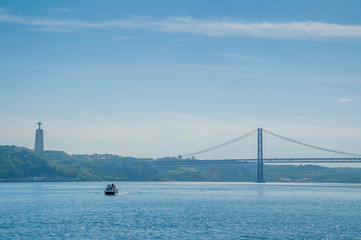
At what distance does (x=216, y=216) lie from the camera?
61.1m

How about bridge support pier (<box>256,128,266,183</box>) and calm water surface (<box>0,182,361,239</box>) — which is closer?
calm water surface (<box>0,182,361,239</box>)

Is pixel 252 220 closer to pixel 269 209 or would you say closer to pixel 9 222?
pixel 269 209

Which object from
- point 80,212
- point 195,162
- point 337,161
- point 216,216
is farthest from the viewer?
point 195,162

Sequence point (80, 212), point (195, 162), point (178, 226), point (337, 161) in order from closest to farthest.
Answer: point (178, 226)
point (80, 212)
point (337, 161)
point (195, 162)

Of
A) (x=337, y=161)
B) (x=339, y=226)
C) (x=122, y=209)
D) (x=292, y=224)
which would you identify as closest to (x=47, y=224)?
(x=122, y=209)

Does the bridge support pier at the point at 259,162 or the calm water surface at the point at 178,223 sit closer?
the calm water surface at the point at 178,223

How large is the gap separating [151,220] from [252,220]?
11.9 meters

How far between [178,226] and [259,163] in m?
132

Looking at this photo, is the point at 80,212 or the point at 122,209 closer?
the point at 80,212

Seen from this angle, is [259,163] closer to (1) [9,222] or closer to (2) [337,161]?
(2) [337,161]

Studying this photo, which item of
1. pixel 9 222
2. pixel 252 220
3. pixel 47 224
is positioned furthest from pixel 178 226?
pixel 9 222

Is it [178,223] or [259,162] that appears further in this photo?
→ [259,162]

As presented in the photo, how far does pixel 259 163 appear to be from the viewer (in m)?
180

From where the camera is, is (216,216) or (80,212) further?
(80,212)
